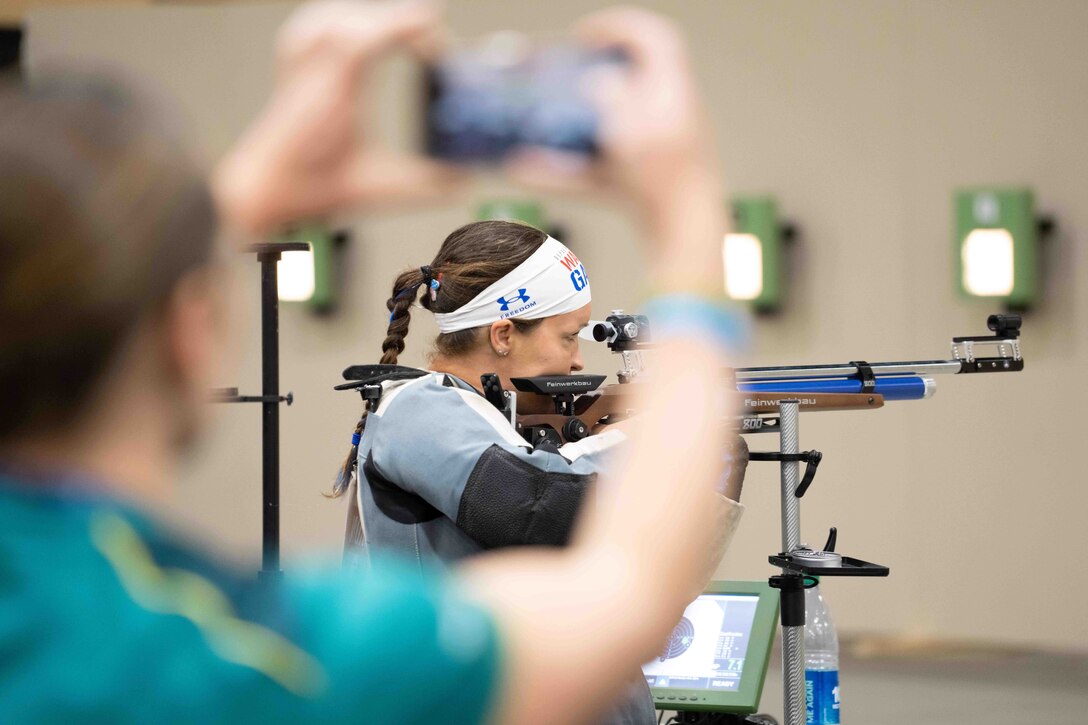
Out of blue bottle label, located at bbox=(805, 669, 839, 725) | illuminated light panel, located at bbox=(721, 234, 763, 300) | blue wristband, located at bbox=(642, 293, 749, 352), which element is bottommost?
blue bottle label, located at bbox=(805, 669, 839, 725)

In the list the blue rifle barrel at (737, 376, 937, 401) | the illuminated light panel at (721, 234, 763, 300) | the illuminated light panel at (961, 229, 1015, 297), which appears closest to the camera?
the blue rifle barrel at (737, 376, 937, 401)

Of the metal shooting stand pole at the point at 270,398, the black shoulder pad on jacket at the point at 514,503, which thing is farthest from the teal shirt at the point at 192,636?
the metal shooting stand pole at the point at 270,398

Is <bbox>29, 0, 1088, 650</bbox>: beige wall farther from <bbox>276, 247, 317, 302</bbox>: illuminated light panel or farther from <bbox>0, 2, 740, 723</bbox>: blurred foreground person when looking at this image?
<bbox>0, 2, 740, 723</bbox>: blurred foreground person

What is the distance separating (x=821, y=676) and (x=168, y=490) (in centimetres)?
206

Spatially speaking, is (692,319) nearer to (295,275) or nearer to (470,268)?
(470,268)

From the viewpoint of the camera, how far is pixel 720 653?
2469 millimetres

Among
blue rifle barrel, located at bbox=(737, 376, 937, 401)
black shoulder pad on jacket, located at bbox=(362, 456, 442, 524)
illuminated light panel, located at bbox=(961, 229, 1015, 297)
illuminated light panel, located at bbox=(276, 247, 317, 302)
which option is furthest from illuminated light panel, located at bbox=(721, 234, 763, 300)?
black shoulder pad on jacket, located at bbox=(362, 456, 442, 524)

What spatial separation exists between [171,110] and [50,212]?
8 centimetres

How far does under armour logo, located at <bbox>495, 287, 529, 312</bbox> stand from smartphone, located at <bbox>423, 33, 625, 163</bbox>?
1.42m

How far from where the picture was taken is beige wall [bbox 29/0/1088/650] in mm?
5086

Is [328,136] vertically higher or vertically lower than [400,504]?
higher

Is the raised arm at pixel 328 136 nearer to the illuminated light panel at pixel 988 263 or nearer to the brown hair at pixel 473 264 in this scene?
the brown hair at pixel 473 264

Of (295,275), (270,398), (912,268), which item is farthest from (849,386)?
(295,275)

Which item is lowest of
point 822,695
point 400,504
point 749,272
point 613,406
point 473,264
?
point 822,695
